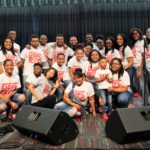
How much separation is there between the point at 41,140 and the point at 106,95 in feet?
5.78

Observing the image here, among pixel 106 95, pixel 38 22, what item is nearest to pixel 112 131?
pixel 106 95

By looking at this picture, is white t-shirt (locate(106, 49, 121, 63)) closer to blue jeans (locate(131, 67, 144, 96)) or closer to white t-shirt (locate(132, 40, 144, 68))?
white t-shirt (locate(132, 40, 144, 68))

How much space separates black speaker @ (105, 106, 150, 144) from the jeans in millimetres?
1250

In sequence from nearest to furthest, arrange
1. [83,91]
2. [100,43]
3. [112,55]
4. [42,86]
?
1. [83,91]
2. [42,86]
3. [112,55]
4. [100,43]

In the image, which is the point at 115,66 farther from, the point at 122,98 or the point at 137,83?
the point at 137,83

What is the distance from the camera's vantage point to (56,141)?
299 cm

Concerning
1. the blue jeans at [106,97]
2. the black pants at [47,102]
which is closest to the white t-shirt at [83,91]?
the blue jeans at [106,97]

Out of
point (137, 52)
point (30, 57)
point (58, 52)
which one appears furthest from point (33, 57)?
point (137, 52)

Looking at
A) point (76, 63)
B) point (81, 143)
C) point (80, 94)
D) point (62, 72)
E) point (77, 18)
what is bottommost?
point (81, 143)

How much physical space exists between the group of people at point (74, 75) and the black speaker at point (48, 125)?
1064mm

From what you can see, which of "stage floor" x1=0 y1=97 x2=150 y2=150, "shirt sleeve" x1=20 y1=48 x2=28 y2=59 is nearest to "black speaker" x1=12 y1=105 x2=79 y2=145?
"stage floor" x1=0 y1=97 x2=150 y2=150

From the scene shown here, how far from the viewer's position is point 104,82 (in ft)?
15.4

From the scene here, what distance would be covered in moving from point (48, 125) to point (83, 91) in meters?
1.64

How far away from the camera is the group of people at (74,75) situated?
4.47 m
